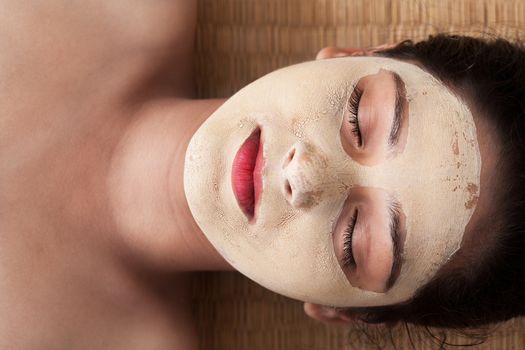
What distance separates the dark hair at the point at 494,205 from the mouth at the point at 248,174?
321 mm

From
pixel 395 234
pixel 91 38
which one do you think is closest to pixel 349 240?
pixel 395 234

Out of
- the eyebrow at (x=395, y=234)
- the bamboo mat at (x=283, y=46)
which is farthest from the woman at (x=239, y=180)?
the bamboo mat at (x=283, y=46)

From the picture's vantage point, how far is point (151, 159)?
1.18m

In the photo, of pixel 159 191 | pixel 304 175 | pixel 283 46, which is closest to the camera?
pixel 304 175

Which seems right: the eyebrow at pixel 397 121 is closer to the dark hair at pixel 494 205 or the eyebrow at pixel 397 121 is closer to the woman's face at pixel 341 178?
the woman's face at pixel 341 178

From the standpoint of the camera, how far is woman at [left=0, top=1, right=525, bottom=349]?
2.96 ft

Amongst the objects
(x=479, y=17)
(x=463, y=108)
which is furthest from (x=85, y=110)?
(x=479, y=17)

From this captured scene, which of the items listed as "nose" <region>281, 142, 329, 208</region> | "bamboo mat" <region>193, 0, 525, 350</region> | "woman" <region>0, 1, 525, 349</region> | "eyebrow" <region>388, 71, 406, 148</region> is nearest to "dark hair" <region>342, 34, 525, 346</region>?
"woman" <region>0, 1, 525, 349</region>

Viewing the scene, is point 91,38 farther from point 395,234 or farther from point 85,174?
point 395,234

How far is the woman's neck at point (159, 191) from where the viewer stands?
1.14 meters

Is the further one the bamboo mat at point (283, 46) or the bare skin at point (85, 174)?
the bamboo mat at point (283, 46)

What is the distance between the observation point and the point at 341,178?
0.90 meters

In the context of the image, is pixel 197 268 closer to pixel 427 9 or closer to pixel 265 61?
pixel 265 61

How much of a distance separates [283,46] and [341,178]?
688 mm
